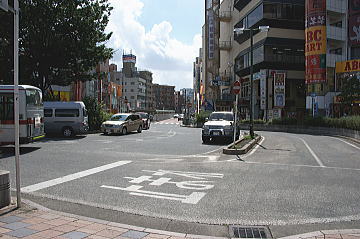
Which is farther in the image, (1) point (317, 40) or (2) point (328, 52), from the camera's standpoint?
(2) point (328, 52)

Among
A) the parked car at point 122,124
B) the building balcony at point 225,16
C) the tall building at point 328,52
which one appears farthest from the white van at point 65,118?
the building balcony at point 225,16

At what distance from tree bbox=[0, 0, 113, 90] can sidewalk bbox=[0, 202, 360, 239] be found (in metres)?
21.6

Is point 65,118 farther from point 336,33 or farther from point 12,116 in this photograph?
point 336,33

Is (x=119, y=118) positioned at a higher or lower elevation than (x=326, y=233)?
higher

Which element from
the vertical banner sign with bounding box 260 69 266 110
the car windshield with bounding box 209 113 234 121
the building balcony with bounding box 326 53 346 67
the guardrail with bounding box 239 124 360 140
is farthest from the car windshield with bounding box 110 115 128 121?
the building balcony with bounding box 326 53 346 67

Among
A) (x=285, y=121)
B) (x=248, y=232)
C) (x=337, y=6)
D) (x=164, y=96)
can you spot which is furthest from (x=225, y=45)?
(x=164, y=96)

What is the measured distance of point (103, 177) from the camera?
8602mm

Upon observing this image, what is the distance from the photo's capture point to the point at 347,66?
3884cm

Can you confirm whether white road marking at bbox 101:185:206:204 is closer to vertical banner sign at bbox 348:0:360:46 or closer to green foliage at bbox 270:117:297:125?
green foliage at bbox 270:117:297:125

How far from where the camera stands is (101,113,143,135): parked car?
23938 mm

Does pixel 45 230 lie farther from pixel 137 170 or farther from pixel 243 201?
pixel 137 170

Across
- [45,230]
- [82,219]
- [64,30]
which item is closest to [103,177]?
[82,219]

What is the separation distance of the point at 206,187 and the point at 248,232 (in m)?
2.77

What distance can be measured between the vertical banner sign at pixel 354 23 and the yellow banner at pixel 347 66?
3151mm
